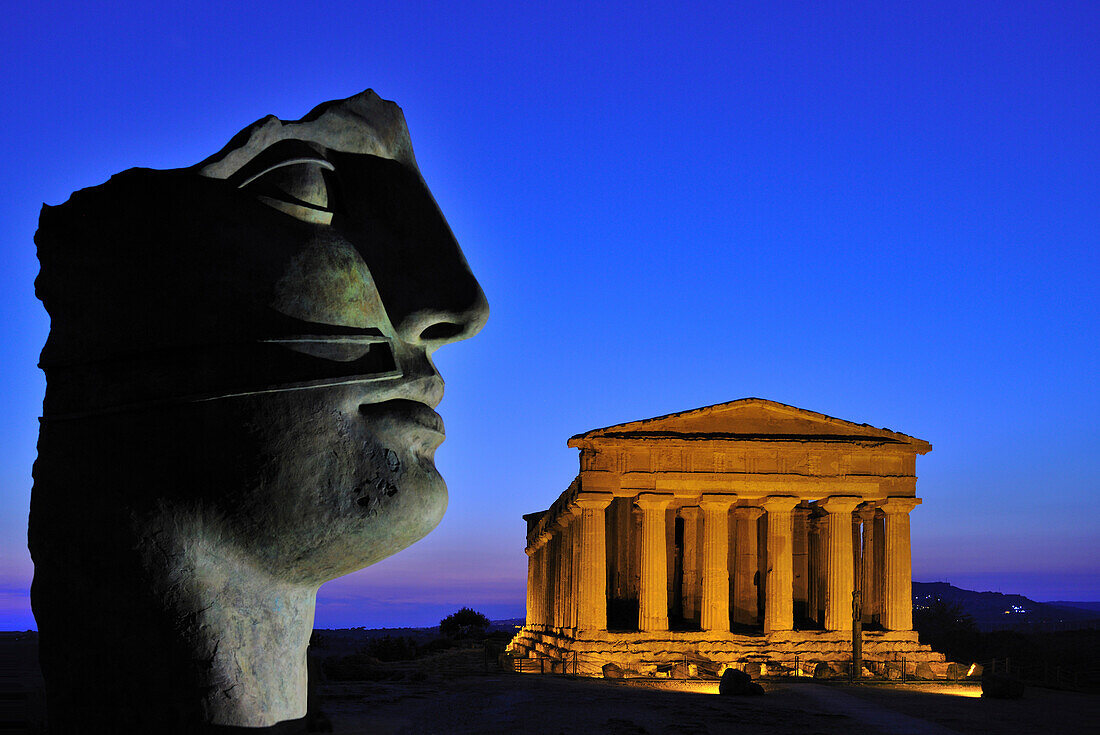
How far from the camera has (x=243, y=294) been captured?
2812 mm

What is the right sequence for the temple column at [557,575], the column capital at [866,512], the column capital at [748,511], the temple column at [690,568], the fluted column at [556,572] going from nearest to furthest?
1. the column capital at [866,512]
2. the temple column at [690,568]
3. the temple column at [557,575]
4. the fluted column at [556,572]
5. the column capital at [748,511]

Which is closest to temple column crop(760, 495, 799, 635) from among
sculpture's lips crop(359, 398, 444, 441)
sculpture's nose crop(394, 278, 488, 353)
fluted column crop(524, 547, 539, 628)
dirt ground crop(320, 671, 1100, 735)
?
dirt ground crop(320, 671, 1100, 735)

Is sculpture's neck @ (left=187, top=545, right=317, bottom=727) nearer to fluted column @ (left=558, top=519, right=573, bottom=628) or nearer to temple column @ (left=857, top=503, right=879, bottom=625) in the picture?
fluted column @ (left=558, top=519, right=573, bottom=628)

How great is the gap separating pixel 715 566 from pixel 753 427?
15.8 feet

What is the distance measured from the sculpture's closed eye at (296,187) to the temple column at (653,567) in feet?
113

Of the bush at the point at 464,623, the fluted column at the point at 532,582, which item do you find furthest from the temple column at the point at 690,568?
the bush at the point at 464,623

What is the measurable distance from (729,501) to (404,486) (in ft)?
116

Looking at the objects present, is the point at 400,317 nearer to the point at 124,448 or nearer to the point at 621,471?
the point at 124,448

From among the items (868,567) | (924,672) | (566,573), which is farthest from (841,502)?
(566,573)

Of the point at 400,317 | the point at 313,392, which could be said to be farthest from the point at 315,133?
the point at 313,392

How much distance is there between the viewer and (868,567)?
44688 mm

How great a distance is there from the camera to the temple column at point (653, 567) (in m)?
36.4

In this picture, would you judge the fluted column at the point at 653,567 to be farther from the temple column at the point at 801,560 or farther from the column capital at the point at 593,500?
the temple column at the point at 801,560

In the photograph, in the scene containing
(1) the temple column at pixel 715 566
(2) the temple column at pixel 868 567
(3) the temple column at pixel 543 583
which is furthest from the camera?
(3) the temple column at pixel 543 583
